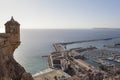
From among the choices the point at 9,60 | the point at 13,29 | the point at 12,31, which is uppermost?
the point at 13,29

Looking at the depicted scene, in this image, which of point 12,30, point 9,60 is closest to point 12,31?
point 12,30

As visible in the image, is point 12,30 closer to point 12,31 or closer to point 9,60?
point 12,31

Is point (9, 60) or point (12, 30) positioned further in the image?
point (12, 30)

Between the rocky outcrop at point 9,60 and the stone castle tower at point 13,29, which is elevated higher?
the stone castle tower at point 13,29

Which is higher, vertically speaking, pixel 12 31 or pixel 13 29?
pixel 13 29

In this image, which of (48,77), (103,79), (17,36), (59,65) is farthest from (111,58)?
(17,36)

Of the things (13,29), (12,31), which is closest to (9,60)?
(12,31)

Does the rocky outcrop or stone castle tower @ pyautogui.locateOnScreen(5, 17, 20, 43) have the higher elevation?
stone castle tower @ pyautogui.locateOnScreen(5, 17, 20, 43)

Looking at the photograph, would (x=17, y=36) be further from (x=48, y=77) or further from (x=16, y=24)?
(x=48, y=77)

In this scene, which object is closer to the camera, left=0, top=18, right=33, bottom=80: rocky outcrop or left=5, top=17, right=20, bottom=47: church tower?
left=0, top=18, right=33, bottom=80: rocky outcrop
